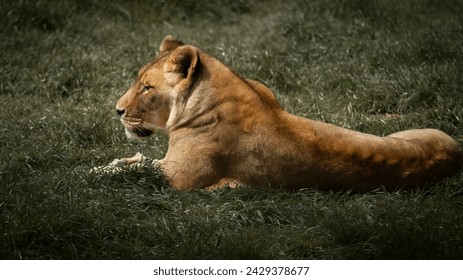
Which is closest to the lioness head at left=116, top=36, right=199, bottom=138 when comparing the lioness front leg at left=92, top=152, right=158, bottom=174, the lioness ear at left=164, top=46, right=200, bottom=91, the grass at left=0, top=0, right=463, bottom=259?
the lioness ear at left=164, top=46, right=200, bottom=91

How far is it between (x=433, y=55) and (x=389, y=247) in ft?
14.6

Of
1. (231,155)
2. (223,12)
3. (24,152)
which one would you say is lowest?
(223,12)

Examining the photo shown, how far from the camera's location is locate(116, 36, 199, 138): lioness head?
587 cm

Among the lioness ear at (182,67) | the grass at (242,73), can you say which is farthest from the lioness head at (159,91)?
the grass at (242,73)

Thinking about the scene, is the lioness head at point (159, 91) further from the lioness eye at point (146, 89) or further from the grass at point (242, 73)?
the grass at point (242, 73)

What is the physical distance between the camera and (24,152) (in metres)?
6.53

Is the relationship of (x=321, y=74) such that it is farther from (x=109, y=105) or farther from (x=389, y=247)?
(x=389, y=247)

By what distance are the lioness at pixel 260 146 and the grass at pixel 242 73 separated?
0.12 metres

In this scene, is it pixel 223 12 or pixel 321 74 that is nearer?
pixel 321 74

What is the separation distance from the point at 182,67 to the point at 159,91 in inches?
9.7

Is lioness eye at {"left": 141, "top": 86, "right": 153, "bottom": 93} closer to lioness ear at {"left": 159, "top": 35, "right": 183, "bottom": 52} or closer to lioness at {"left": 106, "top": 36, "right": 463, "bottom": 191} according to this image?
lioness at {"left": 106, "top": 36, "right": 463, "bottom": 191}

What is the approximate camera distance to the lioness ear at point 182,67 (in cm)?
582

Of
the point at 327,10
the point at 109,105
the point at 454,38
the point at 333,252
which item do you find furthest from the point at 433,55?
the point at 333,252

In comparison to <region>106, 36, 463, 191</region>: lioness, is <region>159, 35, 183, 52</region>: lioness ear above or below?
above
